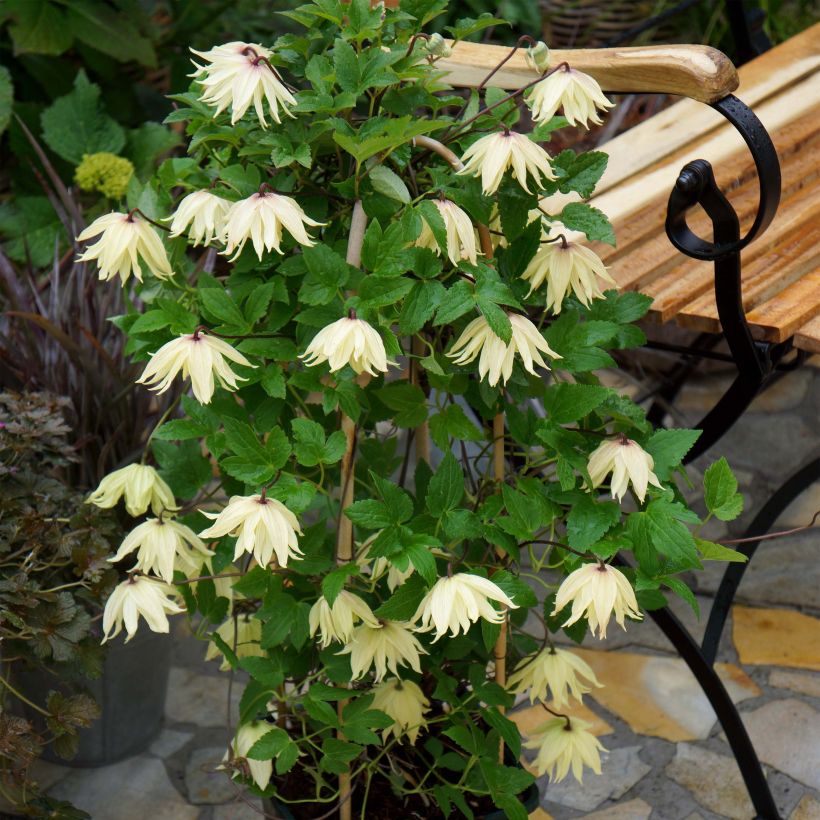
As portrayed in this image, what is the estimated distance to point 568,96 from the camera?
1.21m

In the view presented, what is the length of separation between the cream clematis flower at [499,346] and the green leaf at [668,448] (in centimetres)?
20

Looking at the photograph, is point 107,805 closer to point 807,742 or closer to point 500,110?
point 807,742

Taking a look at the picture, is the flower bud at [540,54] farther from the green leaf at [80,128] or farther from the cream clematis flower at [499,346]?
the green leaf at [80,128]

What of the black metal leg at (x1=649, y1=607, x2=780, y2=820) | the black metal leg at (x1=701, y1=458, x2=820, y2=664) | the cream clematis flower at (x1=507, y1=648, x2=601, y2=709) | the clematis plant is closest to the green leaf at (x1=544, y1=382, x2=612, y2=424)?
the clematis plant

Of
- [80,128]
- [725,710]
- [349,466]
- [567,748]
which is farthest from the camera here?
[80,128]

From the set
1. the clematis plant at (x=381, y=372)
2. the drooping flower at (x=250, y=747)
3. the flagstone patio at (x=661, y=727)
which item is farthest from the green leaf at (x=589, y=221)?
the flagstone patio at (x=661, y=727)

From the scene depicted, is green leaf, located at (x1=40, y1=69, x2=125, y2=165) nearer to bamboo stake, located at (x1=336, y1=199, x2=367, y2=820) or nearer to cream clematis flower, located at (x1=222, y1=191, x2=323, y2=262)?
bamboo stake, located at (x1=336, y1=199, x2=367, y2=820)

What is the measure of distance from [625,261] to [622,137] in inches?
17.6

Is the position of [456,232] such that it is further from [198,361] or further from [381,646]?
[381,646]

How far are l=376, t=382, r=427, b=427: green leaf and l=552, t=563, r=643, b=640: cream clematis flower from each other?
0.78 feet

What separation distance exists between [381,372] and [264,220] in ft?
0.67

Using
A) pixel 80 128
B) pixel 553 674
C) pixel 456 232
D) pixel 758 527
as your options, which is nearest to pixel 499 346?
pixel 456 232

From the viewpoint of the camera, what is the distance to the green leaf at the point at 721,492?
1312 millimetres

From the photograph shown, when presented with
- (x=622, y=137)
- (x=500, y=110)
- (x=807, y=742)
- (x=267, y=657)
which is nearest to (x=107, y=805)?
(x=267, y=657)
